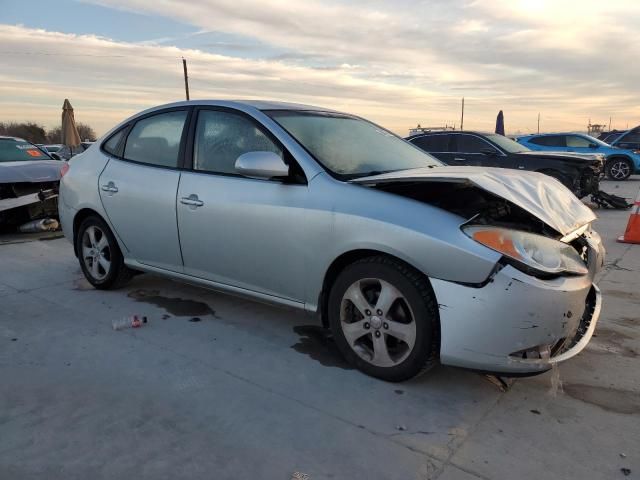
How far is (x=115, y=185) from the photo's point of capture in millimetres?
4293

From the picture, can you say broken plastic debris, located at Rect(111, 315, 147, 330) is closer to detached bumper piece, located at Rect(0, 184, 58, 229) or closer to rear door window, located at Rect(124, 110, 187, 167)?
rear door window, located at Rect(124, 110, 187, 167)

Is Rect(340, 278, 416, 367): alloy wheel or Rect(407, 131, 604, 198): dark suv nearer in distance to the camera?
Rect(340, 278, 416, 367): alloy wheel

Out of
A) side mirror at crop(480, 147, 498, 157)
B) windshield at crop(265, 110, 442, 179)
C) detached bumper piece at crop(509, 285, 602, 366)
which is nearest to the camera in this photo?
detached bumper piece at crop(509, 285, 602, 366)

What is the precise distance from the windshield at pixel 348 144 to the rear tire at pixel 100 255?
194 cm

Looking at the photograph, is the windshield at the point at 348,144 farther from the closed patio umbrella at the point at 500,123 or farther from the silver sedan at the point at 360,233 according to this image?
the closed patio umbrella at the point at 500,123

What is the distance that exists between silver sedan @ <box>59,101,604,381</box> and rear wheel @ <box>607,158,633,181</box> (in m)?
15.0

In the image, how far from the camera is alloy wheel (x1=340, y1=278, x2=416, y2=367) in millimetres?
2848

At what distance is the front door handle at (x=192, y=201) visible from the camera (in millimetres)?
3665

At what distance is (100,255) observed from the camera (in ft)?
15.2

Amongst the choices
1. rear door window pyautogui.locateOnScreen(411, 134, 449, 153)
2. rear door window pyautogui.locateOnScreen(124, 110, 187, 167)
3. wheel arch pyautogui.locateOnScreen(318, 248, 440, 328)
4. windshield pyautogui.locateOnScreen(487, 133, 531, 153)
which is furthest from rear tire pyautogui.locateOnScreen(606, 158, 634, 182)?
wheel arch pyautogui.locateOnScreen(318, 248, 440, 328)

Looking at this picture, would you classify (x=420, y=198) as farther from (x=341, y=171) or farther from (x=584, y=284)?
(x=584, y=284)

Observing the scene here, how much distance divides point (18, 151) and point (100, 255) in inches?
185

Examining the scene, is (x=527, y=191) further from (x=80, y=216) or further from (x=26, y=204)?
(x=26, y=204)

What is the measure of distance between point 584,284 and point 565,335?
29 cm
